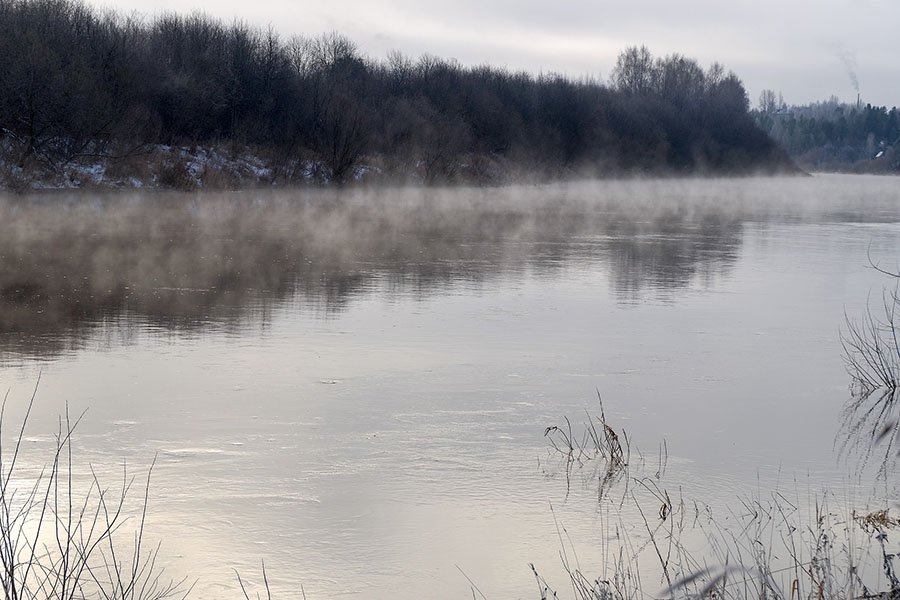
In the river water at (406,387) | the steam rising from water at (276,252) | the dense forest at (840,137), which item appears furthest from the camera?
the dense forest at (840,137)

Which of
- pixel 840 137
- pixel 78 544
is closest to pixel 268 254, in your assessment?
pixel 78 544

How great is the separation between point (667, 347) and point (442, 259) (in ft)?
27.2

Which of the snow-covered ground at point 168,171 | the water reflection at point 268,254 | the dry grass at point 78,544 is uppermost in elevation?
the snow-covered ground at point 168,171

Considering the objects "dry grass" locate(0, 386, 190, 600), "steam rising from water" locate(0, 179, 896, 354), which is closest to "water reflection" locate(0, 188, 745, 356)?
"steam rising from water" locate(0, 179, 896, 354)

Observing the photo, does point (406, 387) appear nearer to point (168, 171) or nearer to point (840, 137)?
point (168, 171)

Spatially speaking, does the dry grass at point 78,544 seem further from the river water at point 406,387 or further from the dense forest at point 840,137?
the dense forest at point 840,137

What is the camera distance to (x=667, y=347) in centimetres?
1116

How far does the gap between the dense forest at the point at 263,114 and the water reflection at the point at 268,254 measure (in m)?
3.55

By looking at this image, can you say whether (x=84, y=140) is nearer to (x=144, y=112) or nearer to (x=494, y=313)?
(x=144, y=112)

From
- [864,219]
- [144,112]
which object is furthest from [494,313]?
[144,112]

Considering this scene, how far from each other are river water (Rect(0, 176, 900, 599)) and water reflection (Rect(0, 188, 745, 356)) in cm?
10

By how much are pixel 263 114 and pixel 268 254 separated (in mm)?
29618

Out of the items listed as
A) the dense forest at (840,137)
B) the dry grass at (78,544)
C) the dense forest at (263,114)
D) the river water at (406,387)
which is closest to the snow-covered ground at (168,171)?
the dense forest at (263,114)

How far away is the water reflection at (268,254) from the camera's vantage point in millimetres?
12914
